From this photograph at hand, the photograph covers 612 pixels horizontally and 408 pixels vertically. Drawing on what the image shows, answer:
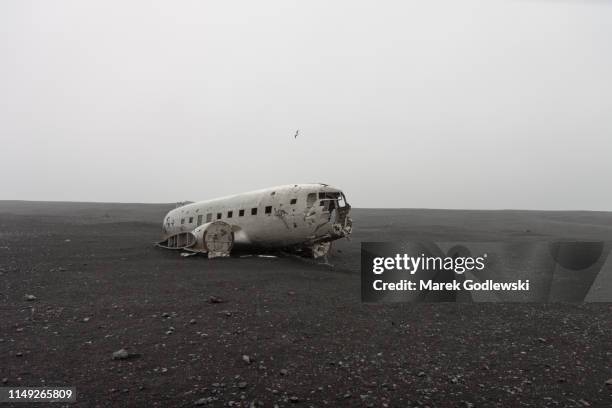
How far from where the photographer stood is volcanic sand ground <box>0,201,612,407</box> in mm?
5824

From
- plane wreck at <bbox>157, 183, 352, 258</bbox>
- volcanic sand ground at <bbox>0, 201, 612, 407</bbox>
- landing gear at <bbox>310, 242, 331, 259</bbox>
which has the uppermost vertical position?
plane wreck at <bbox>157, 183, 352, 258</bbox>

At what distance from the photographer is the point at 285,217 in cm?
1745

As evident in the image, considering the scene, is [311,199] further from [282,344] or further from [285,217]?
[282,344]

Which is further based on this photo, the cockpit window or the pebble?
the cockpit window

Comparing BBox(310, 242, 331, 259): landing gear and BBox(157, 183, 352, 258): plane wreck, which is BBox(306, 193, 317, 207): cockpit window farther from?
BBox(310, 242, 331, 259): landing gear

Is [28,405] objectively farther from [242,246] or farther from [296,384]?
[242,246]

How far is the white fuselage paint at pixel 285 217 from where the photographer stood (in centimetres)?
1714

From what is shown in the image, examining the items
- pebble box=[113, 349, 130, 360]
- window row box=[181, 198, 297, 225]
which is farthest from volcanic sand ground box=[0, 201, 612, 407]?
window row box=[181, 198, 297, 225]

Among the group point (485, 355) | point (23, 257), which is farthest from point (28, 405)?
point (23, 257)

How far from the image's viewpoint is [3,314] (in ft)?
28.9

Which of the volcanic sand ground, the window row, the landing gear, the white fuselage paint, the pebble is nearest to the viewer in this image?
the volcanic sand ground

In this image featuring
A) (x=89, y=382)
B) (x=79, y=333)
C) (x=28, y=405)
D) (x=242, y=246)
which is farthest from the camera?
(x=242, y=246)

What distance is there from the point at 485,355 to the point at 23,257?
59.1ft

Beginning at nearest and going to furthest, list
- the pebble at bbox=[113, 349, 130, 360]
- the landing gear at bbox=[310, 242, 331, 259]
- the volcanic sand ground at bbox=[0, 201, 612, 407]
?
the volcanic sand ground at bbox=[0, 201, 612, 407]
the pebble at bbox=[113, 349, 130, 360]
the landing gear at bbox=[310, 242, 331, 259]
